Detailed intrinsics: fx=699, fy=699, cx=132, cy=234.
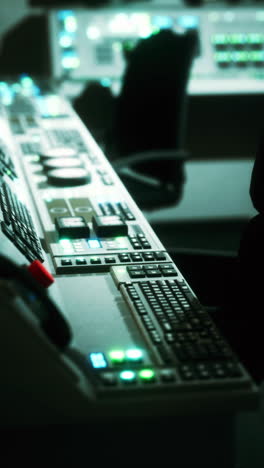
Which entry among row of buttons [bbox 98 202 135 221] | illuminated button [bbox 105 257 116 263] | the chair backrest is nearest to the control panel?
the chair backrest

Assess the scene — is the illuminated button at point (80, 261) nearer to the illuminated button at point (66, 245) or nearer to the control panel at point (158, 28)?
the illuminated button at point (66, 245)

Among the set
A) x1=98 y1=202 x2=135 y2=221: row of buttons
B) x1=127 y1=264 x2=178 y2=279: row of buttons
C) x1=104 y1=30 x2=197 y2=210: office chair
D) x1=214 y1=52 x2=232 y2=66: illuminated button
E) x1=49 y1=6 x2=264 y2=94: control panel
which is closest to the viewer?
x1=127 y1=264 x2=178 y2=279: row of buttons

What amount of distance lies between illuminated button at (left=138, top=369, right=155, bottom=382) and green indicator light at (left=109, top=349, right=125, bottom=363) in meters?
0.04

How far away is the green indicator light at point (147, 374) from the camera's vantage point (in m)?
0.88

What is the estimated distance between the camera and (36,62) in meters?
3.81

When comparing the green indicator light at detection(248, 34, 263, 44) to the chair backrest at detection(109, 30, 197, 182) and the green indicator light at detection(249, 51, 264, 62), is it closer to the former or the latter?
the green indicator light at detection(249, 51, 264, 62)

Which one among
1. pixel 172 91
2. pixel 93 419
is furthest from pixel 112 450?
pixel 172 91

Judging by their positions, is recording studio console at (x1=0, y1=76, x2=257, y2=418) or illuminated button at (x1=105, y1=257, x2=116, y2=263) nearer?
recording studio console at (x1=0, y1=76, x2=257, y2=418)

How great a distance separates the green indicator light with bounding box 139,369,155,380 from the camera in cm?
88

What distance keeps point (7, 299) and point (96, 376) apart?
155 millimetres

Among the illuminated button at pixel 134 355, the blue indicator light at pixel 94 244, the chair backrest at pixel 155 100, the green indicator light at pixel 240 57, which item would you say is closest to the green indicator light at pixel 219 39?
the green indicator light at pixel 240 57

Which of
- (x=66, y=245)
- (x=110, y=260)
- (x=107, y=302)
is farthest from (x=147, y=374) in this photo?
(x=66, y=245)

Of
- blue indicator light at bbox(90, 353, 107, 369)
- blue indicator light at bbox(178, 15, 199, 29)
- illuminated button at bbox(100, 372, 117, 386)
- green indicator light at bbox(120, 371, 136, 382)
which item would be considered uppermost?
blue indicator light at bbox(178, 15, 199, 29)

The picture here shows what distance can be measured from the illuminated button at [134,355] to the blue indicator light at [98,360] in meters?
0.04
